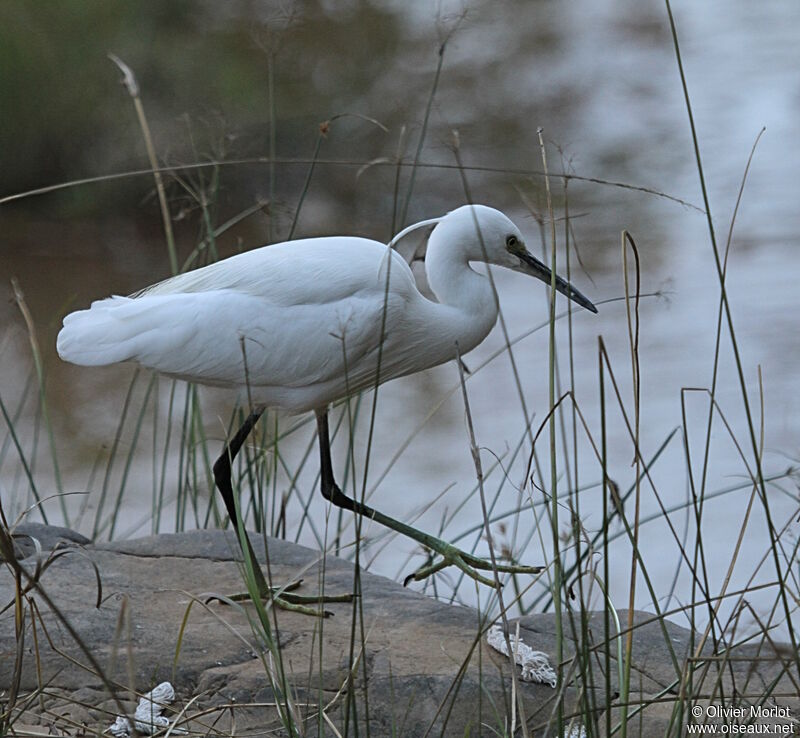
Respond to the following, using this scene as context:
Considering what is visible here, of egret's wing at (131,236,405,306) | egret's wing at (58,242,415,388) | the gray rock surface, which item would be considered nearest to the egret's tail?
egret's wing at (58,242,415,388)

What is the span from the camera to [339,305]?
88.6 inches

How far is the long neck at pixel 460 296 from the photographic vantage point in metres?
2.34

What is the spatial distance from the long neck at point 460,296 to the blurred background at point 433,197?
0.61 metres

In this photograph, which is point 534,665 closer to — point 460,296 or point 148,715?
point 148,715

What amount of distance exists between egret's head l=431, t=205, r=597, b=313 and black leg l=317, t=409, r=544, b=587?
1.43 feet

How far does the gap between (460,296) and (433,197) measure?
4083 mm

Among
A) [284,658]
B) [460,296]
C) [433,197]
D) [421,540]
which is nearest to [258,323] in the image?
[460,296]

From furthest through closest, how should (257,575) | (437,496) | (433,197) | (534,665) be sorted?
(433,197), (437,496), (257,575), (534,665)

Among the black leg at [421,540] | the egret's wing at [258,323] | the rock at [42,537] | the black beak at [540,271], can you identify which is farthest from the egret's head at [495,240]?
the rock at [42,537]

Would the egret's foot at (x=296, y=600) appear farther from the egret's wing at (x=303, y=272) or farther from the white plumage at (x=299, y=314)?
the egret's wing at (x=303, y=272)

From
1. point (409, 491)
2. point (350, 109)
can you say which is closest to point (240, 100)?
point (350, 109)

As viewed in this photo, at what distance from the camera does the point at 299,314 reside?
2270 millimetres

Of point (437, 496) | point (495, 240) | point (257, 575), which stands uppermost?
point (495, 240)

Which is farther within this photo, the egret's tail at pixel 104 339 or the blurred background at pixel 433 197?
the blurred background at pixel 433 197
